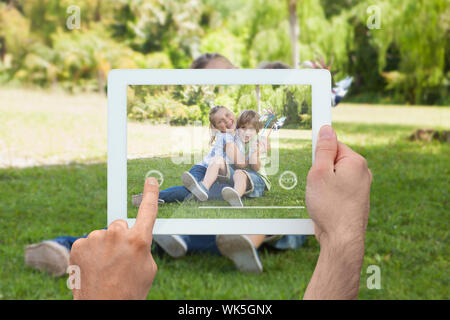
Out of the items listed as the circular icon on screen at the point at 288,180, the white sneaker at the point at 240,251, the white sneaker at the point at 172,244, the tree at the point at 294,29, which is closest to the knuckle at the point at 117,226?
the circular icon on screen at the point at 288,180

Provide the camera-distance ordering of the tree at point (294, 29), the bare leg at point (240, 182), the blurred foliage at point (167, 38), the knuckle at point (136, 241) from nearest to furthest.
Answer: the knuckle at point (136, 241)
the bare leg at point (240, 182)
the tree at point (294, 29)
the blurred foliage at point (167, 38)

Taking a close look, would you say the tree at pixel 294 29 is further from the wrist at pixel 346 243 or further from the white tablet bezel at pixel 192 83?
the wrist at pixel 346 243

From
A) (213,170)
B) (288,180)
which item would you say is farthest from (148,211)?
(288,180)

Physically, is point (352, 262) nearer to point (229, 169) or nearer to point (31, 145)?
point (229, 169)

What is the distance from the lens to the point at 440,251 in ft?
6.68

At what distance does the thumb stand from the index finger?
0.91 ft

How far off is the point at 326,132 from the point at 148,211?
334 millimetres

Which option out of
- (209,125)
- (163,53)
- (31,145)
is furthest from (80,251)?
(163,53)

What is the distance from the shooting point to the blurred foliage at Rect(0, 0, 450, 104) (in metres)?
7.48

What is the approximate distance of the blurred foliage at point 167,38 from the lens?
748 centimetres

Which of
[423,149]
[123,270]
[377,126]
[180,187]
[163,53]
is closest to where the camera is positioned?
[123,270]

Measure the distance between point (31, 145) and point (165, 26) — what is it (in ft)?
21.1

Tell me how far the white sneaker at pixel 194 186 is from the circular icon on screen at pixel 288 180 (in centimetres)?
14

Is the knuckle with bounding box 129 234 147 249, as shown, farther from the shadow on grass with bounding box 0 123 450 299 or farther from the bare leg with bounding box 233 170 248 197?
the shadow on grass with bounding box 0 123 450 299
